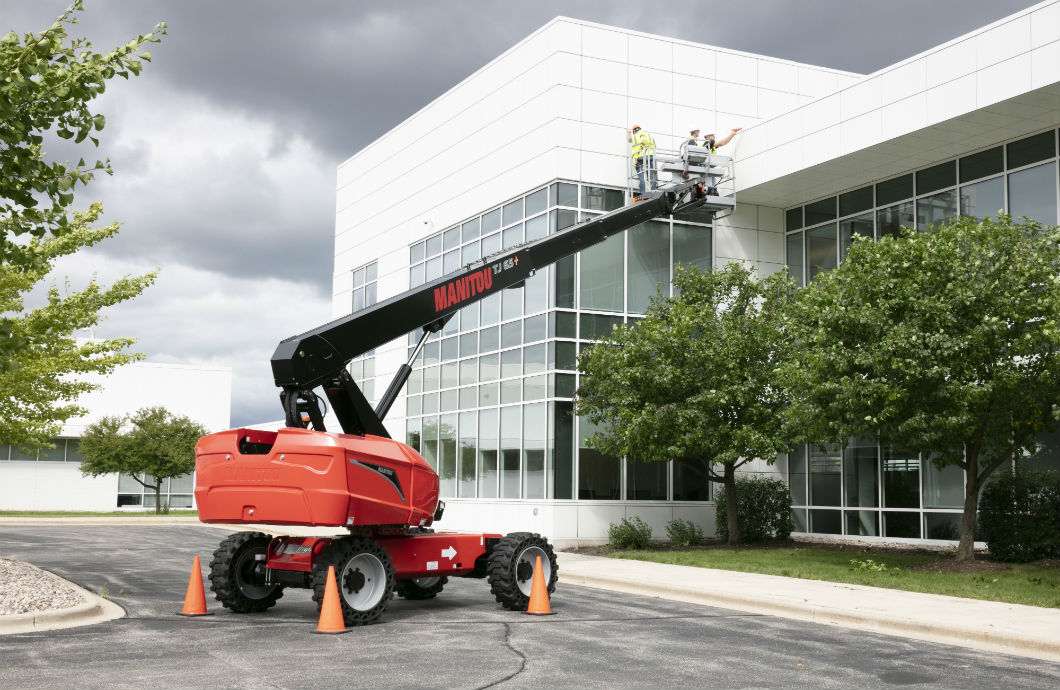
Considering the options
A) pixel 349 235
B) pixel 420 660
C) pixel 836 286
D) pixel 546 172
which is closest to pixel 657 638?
pixel 420 660

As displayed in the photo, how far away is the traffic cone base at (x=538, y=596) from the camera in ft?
42.6

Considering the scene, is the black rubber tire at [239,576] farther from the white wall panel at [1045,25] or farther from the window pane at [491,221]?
the window pane at [491,221]

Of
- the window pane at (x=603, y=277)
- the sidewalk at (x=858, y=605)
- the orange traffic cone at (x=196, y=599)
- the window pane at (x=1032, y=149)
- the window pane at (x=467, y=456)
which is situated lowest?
the sidewalk at (x=858, y=605)

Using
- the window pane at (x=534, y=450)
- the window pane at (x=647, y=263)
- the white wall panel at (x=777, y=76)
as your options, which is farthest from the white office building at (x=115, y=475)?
the white wall panel at (x=777, y=76)

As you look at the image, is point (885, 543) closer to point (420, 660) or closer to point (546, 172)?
point (546, 172)

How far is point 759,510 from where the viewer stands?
26.1m

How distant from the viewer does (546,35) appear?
89.5 ft

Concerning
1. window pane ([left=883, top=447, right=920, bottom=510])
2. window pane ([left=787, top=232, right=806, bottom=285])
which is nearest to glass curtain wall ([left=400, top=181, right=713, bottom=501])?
window pane ([left=787, top=232, right=806, bottom=285])

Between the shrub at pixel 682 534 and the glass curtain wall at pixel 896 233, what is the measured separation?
3.46 meters

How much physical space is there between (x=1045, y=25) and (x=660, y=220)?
34.4 ft

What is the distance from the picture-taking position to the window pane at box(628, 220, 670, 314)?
27.3 meters

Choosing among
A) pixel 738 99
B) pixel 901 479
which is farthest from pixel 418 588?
pixel 738 99

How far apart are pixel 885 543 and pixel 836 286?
8.58m

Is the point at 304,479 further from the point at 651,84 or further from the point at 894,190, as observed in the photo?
the point at 894,190
